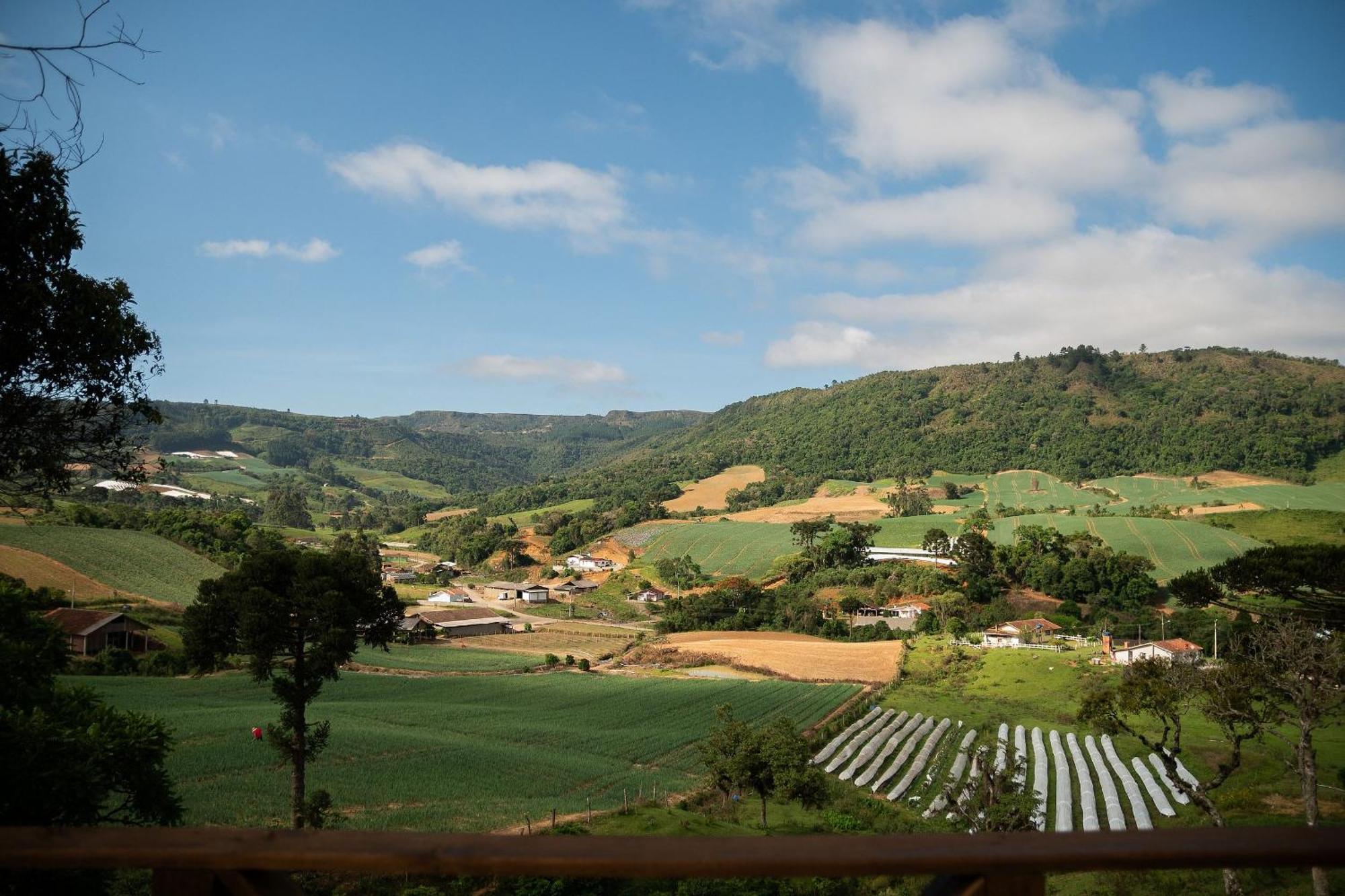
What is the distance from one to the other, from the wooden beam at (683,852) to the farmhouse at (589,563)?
310 ft

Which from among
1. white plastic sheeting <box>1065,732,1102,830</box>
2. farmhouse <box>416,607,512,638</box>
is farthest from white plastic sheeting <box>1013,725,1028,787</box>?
farmhouse <box>416,607,512,638</box>

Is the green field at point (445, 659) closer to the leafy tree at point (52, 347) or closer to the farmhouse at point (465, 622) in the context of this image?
the farmhouse at point (465, 622)

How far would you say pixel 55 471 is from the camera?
26.2 feet

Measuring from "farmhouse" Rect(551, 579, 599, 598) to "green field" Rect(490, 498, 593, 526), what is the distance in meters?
35.5

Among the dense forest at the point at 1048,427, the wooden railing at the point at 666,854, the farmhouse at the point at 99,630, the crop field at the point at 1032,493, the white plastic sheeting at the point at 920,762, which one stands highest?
the dense forest at the point at 1048,427

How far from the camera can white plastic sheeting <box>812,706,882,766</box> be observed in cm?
3077

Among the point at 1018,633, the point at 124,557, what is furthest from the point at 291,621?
the point at 124,557

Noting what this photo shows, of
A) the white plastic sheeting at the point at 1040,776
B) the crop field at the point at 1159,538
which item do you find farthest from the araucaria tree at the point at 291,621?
the crop field at the point at 1159,538

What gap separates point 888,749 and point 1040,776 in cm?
621

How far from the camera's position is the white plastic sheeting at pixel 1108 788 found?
21734 millimetres

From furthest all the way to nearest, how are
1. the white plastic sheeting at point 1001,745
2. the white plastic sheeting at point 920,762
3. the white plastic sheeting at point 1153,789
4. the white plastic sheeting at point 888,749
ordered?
1. the white plastic sheeting at point 888,749
2. the white plastic sheeting at point 1001,745
3. the white plastic sheeting at point 920,762
4. the white plastic sheeting at point 1153,789

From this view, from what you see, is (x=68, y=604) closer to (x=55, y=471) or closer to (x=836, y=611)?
(x=55, y=471)

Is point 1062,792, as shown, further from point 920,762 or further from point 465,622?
point 465,622

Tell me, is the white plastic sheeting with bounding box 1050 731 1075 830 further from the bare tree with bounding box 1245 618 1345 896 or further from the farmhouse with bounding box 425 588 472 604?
the farmhouse with bounding box 425 588 472 604
